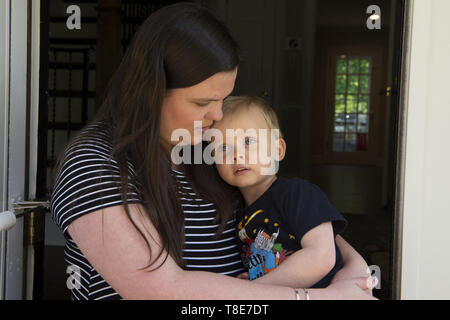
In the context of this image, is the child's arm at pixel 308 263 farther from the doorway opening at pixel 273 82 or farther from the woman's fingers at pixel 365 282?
the doorway opening at pixel 273 82

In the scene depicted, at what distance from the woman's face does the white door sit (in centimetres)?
40

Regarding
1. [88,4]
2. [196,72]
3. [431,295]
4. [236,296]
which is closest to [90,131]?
[196,72]

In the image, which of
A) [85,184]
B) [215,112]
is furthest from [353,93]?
[85,184]

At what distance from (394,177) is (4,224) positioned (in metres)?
0.94

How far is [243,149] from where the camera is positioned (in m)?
1.19

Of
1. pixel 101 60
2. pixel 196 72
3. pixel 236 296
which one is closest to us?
pixel 236 296

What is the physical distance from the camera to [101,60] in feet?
14.1

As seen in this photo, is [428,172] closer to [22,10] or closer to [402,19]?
[402,19]

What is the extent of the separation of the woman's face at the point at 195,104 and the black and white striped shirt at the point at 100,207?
0.13 meters

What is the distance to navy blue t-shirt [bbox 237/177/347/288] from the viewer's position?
108cm

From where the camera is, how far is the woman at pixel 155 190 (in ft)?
2.64
